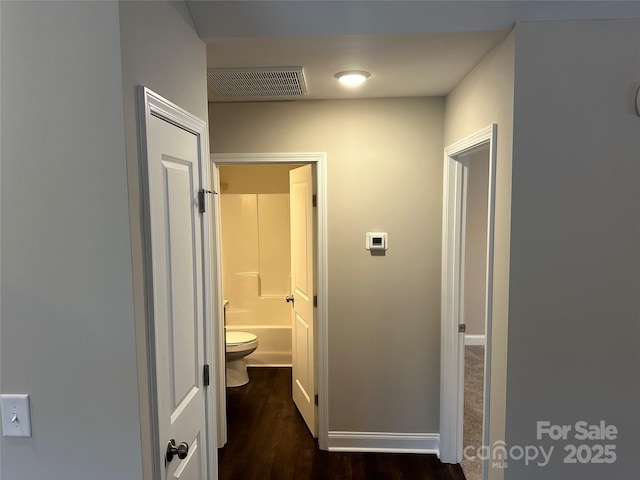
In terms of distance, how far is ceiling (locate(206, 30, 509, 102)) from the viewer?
5.81ft

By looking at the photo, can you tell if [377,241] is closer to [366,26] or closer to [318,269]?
[318,269]

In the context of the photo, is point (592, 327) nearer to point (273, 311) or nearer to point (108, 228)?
point (108, 228)

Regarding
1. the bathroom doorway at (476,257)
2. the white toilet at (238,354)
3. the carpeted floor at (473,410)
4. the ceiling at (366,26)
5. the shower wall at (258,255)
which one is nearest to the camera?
the ceiling at (366,26)

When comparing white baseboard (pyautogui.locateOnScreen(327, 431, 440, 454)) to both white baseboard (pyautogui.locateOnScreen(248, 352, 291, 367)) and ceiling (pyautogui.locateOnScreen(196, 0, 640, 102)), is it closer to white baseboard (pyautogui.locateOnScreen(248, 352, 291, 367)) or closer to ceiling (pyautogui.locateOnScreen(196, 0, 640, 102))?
white baseboard (pyautogui.locateOnScreen(248, 352, 291, 367))

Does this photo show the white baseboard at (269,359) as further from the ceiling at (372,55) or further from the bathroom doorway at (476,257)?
the ceiling at (372,55)

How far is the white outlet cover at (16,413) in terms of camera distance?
1.20m

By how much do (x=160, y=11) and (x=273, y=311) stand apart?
3.68 metres

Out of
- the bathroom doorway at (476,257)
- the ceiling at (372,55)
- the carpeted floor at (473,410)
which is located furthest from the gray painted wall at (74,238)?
the bathroom doorway at (476,257)

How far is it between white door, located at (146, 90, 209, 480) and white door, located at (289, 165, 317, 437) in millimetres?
1320

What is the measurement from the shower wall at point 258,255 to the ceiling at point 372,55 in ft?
6.99

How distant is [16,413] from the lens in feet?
3.94

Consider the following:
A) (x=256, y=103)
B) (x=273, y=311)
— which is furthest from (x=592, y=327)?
(x=273, y=311)

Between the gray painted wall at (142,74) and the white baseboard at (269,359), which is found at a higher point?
the gray painted wall at (142,74)

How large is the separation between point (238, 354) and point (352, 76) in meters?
2.67
